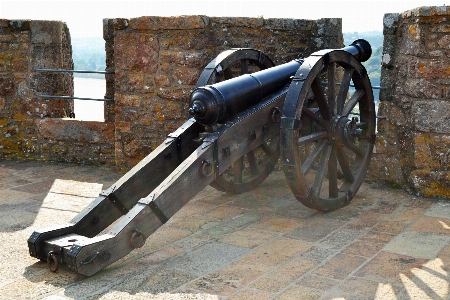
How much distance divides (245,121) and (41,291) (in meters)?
1.78

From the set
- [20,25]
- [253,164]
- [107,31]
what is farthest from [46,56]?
[253,164]

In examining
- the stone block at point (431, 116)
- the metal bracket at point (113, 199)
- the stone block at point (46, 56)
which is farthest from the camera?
the stone block at point (46, 56)

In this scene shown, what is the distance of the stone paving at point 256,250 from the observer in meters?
3.34

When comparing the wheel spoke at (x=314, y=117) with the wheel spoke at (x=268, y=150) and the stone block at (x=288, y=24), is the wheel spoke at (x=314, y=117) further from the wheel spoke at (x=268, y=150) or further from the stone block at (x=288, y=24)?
the stone block at (x=288, y=24)

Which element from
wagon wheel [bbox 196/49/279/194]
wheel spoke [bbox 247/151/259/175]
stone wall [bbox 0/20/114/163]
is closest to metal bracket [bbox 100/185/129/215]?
wagon wheel [bbox 196/49/279/194]

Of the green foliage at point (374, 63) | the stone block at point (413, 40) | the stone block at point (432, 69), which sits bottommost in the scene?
the green foliage at point (374, 63)

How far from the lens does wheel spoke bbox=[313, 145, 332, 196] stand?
4575 millimetres

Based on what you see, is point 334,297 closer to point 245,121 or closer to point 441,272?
point 441,272

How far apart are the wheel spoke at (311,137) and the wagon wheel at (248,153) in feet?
1.88

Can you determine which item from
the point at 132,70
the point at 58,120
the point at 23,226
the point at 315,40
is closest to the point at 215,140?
the point at 23,226

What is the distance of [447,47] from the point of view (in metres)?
5.03

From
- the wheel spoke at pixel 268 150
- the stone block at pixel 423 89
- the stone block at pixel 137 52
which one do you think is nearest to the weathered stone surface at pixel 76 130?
the stone block at pixel 137 52

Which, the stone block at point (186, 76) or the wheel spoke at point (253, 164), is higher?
the stone block at point (186, 76)

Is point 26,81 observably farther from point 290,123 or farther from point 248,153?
point 290,123
